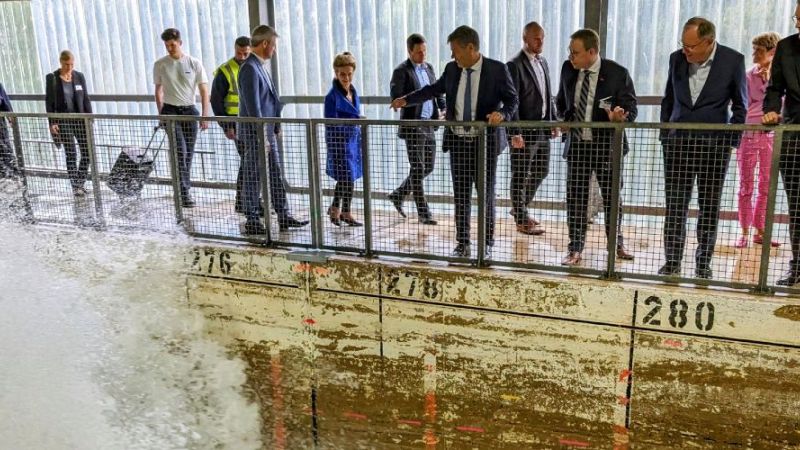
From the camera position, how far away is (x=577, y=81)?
4871 millimetres

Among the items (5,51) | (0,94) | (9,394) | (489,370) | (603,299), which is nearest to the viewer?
(603,299)

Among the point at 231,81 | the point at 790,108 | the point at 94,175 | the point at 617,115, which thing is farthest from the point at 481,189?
the point at 94,175

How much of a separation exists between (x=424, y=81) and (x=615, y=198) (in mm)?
2234

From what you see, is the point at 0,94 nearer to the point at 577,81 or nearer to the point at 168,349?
the point at 168,349

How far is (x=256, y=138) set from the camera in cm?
544

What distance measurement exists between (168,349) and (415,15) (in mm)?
4206

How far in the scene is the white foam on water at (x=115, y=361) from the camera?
18.6ft

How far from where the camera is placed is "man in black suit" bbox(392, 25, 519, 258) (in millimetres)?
4906

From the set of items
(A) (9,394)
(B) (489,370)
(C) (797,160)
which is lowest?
(A) (9,394)

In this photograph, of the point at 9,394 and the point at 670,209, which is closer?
the point at 670,209

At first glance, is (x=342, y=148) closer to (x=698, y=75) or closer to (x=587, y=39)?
(x=587, y=39)

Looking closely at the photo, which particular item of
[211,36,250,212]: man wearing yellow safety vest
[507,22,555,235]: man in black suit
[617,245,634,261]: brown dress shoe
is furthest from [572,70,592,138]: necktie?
[211,36,250,212]: man wearing yellow safety vest

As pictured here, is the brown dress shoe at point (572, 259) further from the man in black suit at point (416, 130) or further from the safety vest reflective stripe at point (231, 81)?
the safety vest reflective stripe at point (231, 81)

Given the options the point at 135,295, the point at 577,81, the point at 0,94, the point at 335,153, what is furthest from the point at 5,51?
the point at 577,81
